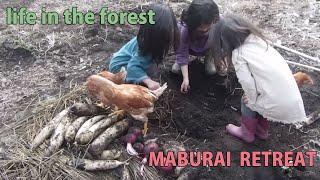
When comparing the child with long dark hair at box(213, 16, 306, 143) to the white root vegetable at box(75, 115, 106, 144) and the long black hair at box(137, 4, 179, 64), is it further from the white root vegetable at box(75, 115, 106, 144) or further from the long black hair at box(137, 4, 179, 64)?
the white root vegetable at box(75, 115, 106, 144)

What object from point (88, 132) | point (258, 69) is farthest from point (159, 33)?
point (88, 132)

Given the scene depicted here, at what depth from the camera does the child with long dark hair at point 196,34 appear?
345 centimetres

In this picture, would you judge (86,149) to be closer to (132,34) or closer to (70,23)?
(132,34)

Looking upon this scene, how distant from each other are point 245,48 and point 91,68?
1.80m

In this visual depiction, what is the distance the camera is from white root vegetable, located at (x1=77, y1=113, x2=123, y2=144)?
309 centimetres

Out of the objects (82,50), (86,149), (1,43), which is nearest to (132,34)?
(82,50)

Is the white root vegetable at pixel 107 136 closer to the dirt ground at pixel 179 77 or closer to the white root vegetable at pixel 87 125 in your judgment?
the white root vegetable at pixel 87 125

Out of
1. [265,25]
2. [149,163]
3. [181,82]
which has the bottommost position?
[149,163]

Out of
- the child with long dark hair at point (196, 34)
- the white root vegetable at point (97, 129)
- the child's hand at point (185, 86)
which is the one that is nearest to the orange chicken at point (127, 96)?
the white root vegetable at point (97, 129)

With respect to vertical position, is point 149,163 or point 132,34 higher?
point 132,34

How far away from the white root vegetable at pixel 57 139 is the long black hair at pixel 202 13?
134cm

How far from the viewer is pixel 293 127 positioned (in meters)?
3.55

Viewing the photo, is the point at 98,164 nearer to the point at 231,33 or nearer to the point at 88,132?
the point at 88,132

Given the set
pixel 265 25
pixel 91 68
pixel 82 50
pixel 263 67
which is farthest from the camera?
pixel 265 25
